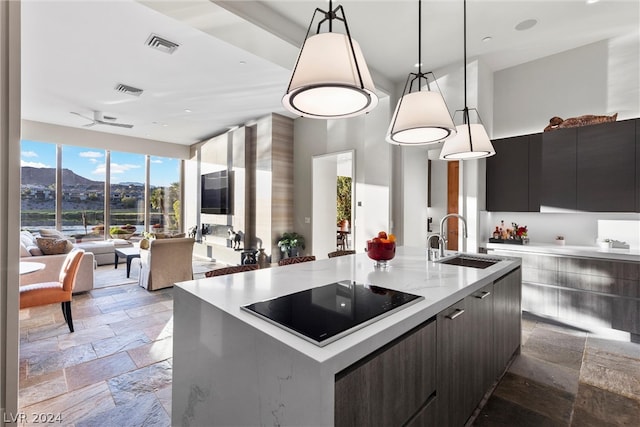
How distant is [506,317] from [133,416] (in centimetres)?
264

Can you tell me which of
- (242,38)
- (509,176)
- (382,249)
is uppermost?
(242,38)

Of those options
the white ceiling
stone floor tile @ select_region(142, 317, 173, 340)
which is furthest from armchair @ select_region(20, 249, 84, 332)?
the white ceiling

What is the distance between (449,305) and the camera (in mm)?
1444

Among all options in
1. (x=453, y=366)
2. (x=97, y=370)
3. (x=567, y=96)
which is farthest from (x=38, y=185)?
(x=567, y=96)

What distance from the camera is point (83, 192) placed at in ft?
25.2

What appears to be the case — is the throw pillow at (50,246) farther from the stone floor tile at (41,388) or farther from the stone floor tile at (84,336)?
the stone floor tile at (41,388)

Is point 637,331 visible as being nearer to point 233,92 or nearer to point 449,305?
point 449,305

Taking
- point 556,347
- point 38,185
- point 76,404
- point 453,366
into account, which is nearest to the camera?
point 453,366

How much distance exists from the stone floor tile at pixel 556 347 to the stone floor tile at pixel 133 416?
3.02 meters

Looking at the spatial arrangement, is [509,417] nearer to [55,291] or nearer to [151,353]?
[151,353]

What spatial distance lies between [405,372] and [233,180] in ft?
20.8

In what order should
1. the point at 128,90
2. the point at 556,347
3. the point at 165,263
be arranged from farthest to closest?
the point at 128,90 → the point at 165,263 → the point at 556,347

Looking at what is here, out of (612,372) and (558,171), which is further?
(558,171)

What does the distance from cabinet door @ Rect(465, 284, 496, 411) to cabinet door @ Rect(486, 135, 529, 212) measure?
238 centimetres
